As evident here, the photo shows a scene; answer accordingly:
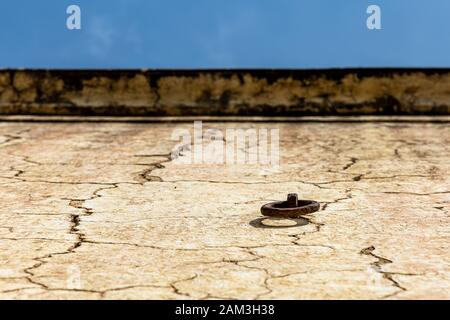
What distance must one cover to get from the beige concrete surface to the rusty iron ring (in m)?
0.03

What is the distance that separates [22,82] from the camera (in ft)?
20.3

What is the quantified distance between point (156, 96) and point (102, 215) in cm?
315

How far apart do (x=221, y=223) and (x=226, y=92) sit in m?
3.26

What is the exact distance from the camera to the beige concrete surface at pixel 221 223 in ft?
6.93

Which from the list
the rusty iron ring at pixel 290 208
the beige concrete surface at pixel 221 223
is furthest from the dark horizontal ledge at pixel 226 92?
the rusty iron ring at pixel 290 208

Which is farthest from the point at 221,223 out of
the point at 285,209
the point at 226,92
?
the point at 226,92

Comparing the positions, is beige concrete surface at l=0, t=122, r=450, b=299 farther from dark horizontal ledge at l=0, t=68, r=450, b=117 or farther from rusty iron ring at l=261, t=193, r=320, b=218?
dark horizontal ledge at l=0, t=68, r=450, b=117

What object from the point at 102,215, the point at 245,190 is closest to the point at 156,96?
the point at 245,190

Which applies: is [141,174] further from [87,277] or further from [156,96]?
[156,96]

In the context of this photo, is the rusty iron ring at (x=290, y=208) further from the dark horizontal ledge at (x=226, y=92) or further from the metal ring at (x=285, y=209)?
the dark horizontal ledge at (x=226, y=92)

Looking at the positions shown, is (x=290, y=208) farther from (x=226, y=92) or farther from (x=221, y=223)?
(x=226, y=92)

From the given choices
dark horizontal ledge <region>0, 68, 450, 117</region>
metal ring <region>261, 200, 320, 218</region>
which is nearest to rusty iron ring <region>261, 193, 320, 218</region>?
metal ring <region>261, 200, 320, 218</region>

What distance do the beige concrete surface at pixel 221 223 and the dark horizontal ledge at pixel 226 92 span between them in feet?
3.62

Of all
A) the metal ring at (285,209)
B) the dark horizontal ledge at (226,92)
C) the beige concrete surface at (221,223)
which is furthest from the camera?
the dark horizontal ledge at (226,92)
